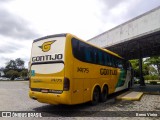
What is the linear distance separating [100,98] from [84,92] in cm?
246

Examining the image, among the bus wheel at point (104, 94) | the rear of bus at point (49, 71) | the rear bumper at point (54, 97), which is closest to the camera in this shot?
the rear bumper at point (54, 97)

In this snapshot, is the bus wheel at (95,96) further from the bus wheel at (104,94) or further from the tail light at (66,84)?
the tail light at (66,84)

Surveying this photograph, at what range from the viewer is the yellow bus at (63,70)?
8078 millimetres

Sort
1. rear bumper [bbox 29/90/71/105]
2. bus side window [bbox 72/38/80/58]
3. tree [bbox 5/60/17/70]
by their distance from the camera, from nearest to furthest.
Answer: rear bumper [bbox 29/90/71/105] < bus side window [bbox 72/38/80/58] < tree [bbox 5/60/17/70]

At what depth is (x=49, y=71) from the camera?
855 centimetres

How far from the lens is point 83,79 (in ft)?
29.9

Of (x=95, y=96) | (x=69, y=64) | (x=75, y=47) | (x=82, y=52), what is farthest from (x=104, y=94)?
(x=69, y=64)

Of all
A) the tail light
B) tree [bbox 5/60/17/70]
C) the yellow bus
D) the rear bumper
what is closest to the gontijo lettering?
the yellow bus

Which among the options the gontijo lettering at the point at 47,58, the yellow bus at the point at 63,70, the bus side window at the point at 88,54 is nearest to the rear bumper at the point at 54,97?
the yellow bus at the point at 63,70

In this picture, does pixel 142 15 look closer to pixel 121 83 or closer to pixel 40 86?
pixel 121 83

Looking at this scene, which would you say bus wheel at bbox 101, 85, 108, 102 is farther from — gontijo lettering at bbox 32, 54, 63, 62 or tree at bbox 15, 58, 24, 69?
tree at bbox 15, 58, 24, 69

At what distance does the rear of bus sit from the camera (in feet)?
26.3

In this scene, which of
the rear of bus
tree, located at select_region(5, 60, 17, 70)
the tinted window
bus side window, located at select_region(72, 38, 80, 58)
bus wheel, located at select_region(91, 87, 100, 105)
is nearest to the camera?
the rear of bus

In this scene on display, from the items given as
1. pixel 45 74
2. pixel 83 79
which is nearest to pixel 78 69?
pixel 83 79
